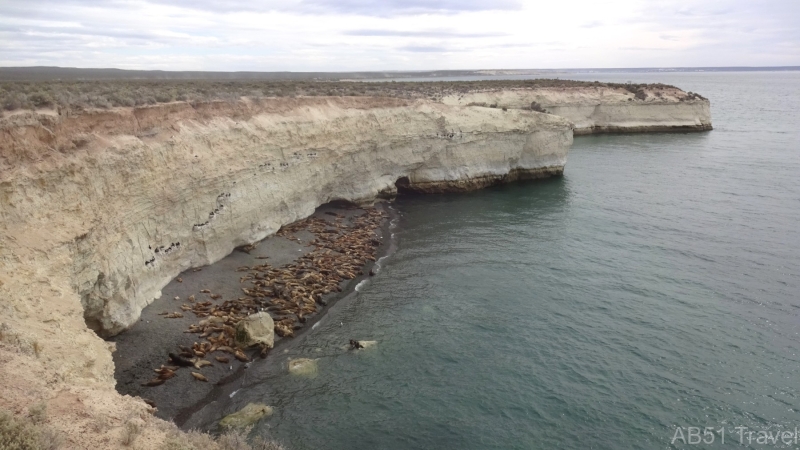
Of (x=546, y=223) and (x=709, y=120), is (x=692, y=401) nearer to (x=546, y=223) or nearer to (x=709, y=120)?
(x=546, y=223)

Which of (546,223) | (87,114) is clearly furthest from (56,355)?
(546,223)

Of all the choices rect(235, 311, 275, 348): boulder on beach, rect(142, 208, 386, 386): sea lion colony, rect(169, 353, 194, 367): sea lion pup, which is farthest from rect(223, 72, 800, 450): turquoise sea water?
rect(169, 353, 194, 367): sea lion pup

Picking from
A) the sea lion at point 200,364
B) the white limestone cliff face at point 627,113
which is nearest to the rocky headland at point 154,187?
the sea lion at point 200,364

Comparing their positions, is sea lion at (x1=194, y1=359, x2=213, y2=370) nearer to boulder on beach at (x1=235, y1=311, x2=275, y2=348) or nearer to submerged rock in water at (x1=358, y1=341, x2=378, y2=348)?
boulder on beach at (x1=235, y1=311, x2=275, y2=348)

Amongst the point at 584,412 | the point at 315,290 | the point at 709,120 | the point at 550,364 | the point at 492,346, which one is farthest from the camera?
the point at 709,120

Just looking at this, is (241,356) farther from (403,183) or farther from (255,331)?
(403,183)

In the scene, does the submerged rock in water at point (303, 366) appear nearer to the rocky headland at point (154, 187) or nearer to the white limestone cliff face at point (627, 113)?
the rocky headland at point (154, 187)

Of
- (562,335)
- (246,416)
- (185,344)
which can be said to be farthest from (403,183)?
(246,416)
